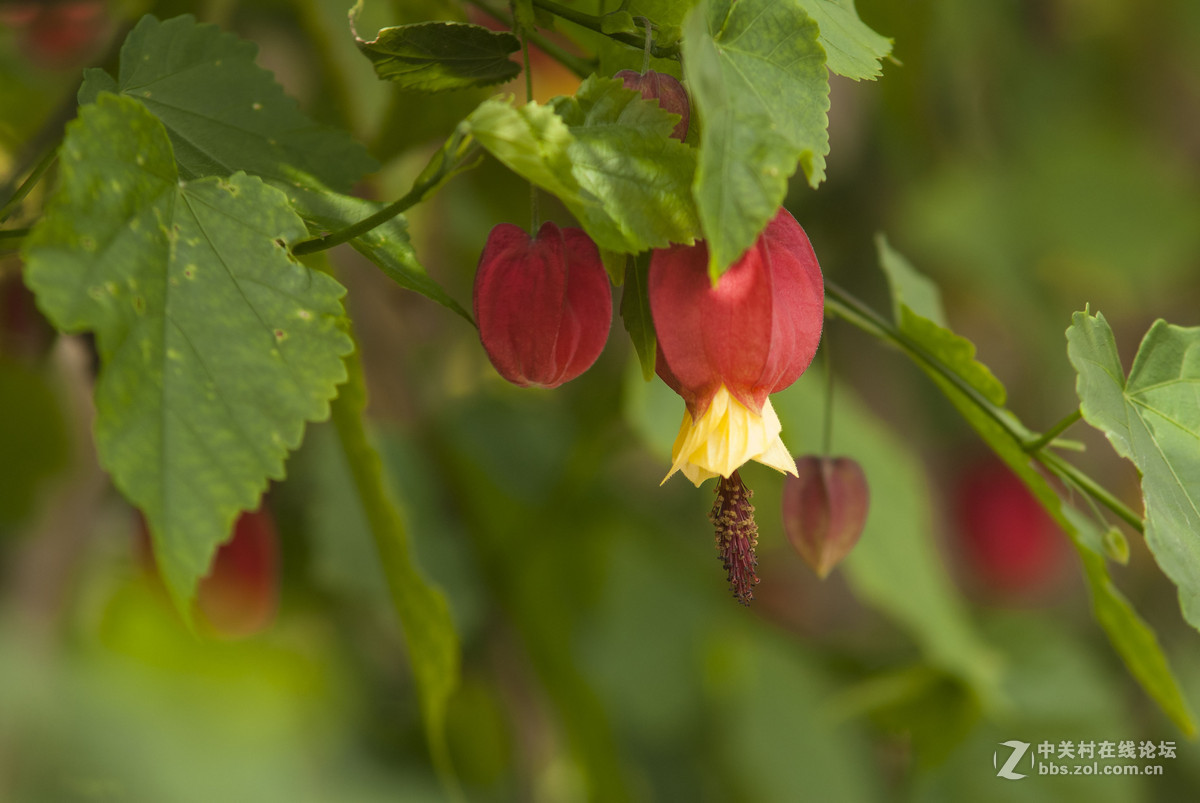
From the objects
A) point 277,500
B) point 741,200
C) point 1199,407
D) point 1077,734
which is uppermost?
point 741,200

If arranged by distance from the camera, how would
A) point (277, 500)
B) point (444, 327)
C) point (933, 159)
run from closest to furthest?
point (277, 500) < point (444, 327) < point (933, 159)

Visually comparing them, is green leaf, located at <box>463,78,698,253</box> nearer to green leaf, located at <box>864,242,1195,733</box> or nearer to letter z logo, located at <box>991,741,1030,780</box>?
green leaf, located at <box>864,242,1195,733</box>

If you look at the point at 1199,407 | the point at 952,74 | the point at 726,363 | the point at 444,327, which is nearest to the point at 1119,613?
the point at 1199,407

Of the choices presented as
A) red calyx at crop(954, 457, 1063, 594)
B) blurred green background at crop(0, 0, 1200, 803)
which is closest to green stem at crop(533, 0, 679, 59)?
blurred green background at crop(0, 0, 1200, 803)

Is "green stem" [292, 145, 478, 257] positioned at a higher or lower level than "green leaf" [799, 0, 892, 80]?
lower

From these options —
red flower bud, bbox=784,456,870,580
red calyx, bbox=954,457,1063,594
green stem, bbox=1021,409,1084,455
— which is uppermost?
green stem, bbox=1021,409,1084,455

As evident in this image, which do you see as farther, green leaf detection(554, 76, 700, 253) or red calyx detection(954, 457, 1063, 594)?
red calyx detection(954, 457, 1063, 594)

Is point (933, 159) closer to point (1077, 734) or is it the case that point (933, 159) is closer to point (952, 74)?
point (952, 74)
